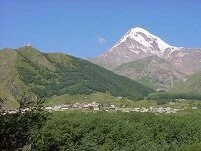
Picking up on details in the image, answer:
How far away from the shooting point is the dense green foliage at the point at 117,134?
129 meters

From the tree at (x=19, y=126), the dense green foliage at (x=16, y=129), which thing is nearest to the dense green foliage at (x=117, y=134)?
the tree at (x=19, y=126)

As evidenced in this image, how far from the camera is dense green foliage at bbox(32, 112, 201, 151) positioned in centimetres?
12888

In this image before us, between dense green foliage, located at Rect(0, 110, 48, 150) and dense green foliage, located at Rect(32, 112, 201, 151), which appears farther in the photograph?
dense green foliage, located at Rect(32, 112, 201, 151)

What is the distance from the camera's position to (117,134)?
138 meters

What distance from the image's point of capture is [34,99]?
97.7 ft

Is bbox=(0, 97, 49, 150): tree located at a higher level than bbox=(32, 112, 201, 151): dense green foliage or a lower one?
higher

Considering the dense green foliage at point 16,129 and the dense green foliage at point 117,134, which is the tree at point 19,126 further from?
the dense green foliage at point 117,134

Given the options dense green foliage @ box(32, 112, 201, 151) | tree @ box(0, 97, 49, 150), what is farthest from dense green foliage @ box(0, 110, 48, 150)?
dense green foliage @ box(32, 112, 201, 151)

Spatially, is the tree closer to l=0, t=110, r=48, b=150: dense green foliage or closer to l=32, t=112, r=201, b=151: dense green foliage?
l=0, t=110, r=48, b=150: dense green foliage

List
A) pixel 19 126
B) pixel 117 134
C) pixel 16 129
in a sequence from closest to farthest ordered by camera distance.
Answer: pixel 16 129 → pixel 19 126 → pixel 117 134

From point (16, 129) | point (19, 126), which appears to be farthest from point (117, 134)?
point (16, 129)

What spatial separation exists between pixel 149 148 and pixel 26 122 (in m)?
99.2

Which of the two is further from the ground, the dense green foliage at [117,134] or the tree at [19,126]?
the tree at [19,126]

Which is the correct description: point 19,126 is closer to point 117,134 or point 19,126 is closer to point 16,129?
point 16,129
